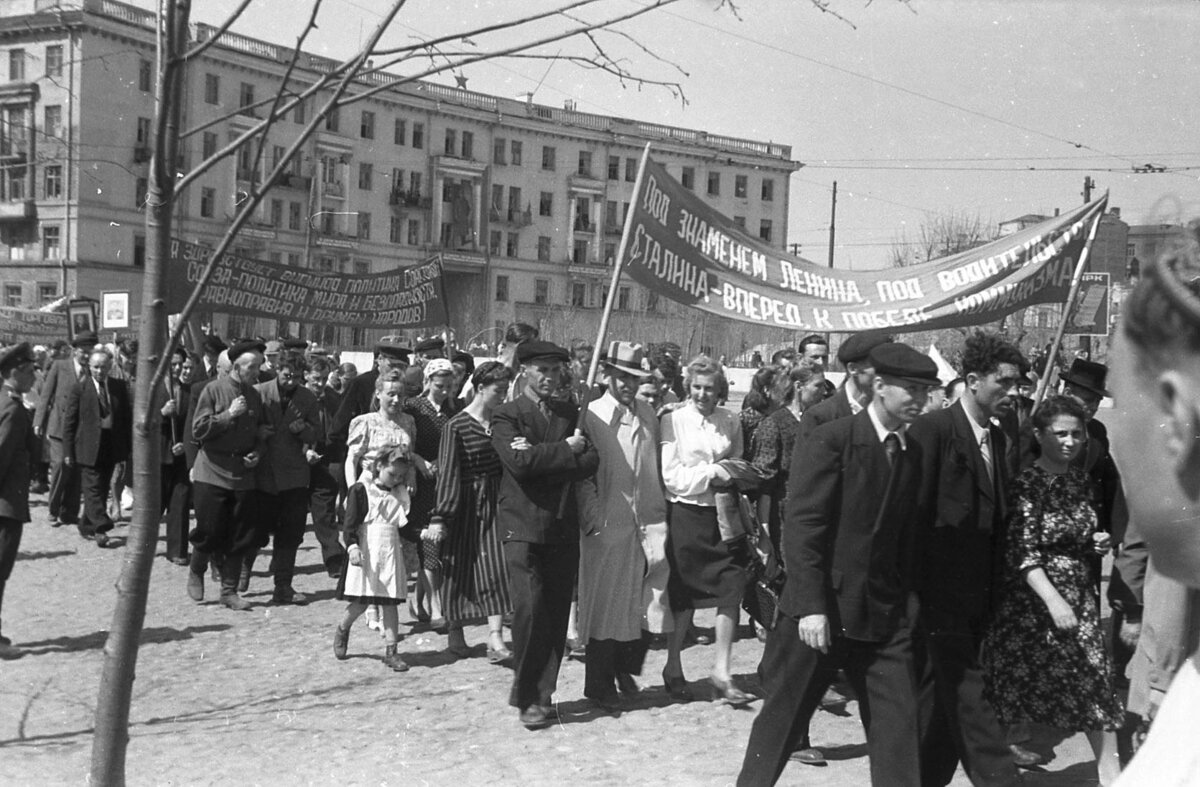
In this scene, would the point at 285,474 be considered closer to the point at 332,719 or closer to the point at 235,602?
the point at 235,602

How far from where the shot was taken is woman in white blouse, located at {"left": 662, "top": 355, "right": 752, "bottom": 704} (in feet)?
26.2

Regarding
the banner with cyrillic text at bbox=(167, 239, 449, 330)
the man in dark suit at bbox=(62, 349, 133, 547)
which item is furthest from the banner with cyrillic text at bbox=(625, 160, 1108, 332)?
the man in dark suit at bbox=(62, 349, 133, 547)

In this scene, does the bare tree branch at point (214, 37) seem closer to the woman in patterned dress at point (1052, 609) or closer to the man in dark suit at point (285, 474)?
the woman in patterned dress at point (1052, 609)

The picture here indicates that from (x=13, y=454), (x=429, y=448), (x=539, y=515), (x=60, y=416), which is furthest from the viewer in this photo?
(x=60, y=416)

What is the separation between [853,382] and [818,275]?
6.25 ft

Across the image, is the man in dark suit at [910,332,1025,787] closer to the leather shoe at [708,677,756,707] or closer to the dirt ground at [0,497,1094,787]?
the dirt ground at [0,497,1094,787]

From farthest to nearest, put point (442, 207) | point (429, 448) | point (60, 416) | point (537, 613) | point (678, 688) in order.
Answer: point (442, 207) < point (60, 416) < point (429, 448) < point (678, 688) < point (537, 613)

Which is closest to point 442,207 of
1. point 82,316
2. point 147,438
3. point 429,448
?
point 82,316

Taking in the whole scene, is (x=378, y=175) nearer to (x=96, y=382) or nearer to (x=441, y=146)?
(x=441, y=146)

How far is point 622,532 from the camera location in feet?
26.2

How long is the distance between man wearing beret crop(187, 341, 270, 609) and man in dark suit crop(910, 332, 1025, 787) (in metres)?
5.99

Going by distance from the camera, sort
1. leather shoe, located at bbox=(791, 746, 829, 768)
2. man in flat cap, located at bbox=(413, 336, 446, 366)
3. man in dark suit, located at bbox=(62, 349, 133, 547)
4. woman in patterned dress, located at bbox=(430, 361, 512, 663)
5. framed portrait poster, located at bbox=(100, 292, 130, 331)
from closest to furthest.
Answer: leather shoe, located at bbox=(791, 746, 829, 768) → woman in patterned dress, located at bbox=(430, 361, 512, 663) → man in flat cap, located at bbox=(413, 336, 446, 366) → man in dark suit, located at bbox=(62, 349, 133, 547) → framed portrait poster, located at bbox=(100, 292, 130, 331)

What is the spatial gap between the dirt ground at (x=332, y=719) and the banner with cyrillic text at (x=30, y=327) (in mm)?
24719

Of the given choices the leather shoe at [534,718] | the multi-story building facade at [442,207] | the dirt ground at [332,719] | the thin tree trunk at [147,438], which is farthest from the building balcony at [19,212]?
→ the thin tree trunk at [147,438]
